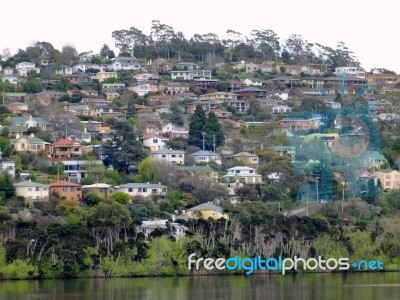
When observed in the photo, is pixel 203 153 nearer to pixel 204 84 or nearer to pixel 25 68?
pixel 204 84

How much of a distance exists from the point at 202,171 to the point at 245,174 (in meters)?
2.53

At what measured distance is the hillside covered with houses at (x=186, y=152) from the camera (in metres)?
50.7

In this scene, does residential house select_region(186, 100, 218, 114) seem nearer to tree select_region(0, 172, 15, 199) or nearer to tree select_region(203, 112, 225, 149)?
tree select_region(203, 112, 225, 149)

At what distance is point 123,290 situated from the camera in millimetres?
43125

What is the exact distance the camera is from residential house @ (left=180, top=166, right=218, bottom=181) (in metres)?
69.9

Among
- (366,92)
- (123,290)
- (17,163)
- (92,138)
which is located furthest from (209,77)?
(123,290)

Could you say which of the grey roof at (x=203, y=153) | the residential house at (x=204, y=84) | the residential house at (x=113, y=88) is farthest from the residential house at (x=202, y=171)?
the residential house at (x=204, y=84)

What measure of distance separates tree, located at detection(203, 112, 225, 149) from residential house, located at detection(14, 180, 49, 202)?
18452 millimetres

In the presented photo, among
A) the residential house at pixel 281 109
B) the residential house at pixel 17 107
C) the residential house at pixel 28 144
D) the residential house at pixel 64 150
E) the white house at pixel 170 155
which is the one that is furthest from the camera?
the residential house at pixel 281 109

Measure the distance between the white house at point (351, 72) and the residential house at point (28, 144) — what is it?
135ft

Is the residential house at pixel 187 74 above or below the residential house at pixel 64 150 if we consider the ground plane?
above

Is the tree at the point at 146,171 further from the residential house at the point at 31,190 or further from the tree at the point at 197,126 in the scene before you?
the tree at the point at 197,126

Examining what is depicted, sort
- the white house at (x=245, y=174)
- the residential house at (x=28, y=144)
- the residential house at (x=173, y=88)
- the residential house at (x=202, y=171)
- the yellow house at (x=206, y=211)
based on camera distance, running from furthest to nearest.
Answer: the residential house at (x=173, y=88) < the residential house at (x=28, y=144) < the white house at (x=245, y=174) < the residential house at (x=202, y=171) < the yellow house at (x=206, y=211)

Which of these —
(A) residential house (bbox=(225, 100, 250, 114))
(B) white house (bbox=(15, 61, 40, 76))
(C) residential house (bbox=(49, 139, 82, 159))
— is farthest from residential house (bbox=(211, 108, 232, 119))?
(B) white house (bbox=(15, 61, 40, 76))
